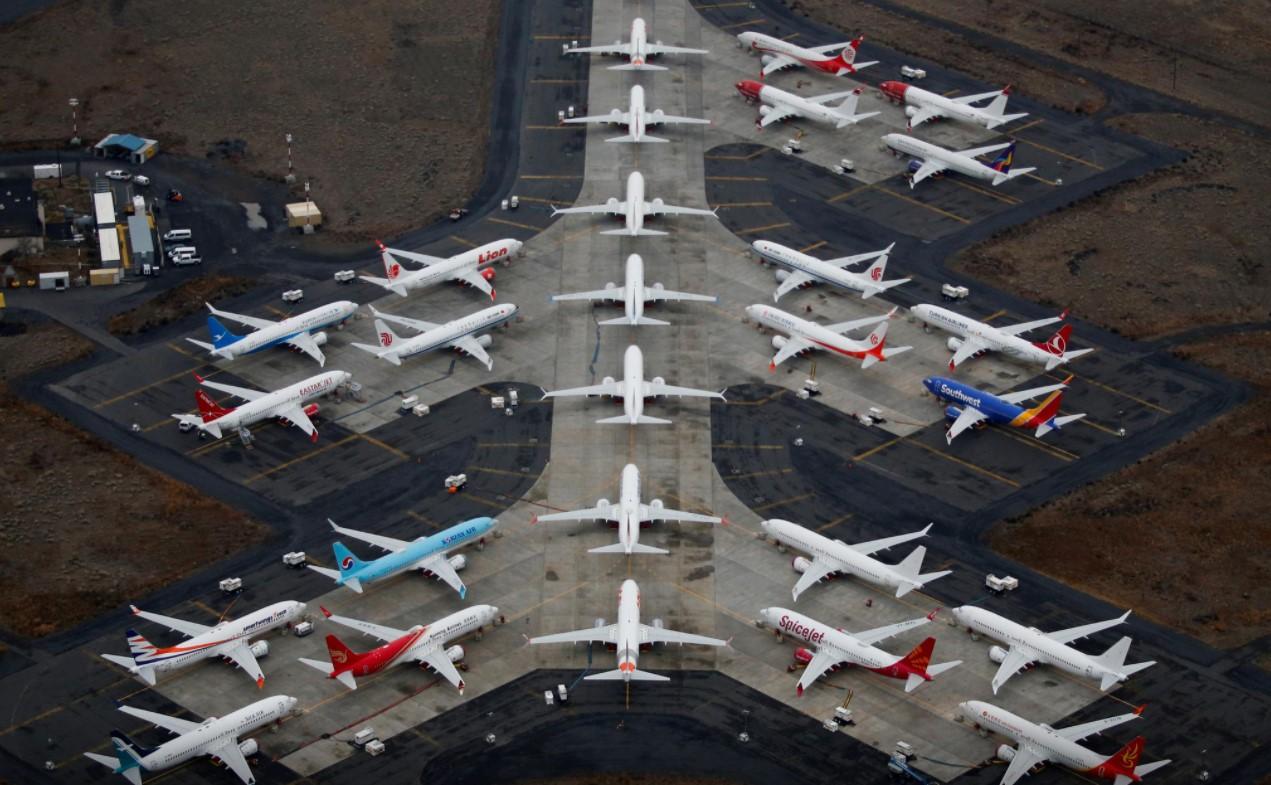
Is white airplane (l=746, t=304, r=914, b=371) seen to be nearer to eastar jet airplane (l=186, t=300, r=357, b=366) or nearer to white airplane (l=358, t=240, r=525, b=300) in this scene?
white airplane (l=358, t=240, r=525, b=300)

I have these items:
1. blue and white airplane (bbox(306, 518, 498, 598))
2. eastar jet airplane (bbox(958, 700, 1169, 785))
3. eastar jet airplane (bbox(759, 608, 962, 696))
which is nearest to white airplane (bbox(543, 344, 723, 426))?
blue and white airplane (bbox(306, 518, 498, 598))

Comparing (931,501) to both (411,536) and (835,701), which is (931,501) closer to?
(835,701)

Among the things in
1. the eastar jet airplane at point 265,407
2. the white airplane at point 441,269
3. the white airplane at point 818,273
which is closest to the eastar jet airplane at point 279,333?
the eastar jet airplane at point 265,407

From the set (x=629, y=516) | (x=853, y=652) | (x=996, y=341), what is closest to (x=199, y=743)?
(x=629, y=516)

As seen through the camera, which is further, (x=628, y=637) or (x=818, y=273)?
(x=818, y=273)

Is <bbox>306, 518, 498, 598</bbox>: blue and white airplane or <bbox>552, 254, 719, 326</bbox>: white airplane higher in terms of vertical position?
<bbox>552, 254, 719, 326</bbox>: white airplane

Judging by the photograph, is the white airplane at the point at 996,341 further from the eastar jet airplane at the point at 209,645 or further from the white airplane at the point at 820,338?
the eastar jet airplane at the point at 209,645

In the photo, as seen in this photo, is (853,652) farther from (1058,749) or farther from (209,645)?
(209,645)
